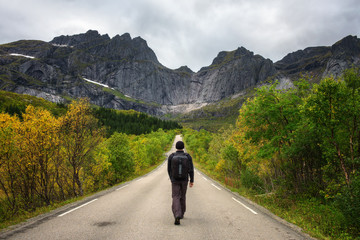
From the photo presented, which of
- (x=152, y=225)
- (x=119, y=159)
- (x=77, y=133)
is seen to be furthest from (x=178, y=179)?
(x=119, y=159)

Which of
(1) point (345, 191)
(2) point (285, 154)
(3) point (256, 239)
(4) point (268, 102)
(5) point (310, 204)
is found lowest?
(5) point (310, 204)

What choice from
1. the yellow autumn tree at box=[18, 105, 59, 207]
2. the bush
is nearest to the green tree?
the yellow autumn tree at box=[18, 105, 59, 207]

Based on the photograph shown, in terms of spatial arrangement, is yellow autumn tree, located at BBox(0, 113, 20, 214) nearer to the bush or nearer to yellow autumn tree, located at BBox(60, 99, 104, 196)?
yellow autumn tree, located at BBox(60, 99, 104, 196)

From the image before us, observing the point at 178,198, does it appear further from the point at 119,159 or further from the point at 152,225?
the point at 119,159

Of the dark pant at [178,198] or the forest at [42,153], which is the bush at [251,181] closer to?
the dark pant at [178,198]

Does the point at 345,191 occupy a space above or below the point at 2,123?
below

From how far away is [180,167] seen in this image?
5.62m

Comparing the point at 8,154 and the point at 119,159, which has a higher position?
the point at 8,154

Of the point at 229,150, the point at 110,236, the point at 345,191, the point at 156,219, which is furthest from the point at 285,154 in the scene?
the point at 229,150

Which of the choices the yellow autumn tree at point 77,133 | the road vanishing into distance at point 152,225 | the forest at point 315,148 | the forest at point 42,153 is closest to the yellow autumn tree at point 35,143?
the forest at point 42,153

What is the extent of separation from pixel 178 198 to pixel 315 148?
6053 mm

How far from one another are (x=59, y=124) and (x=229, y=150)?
43.0ft

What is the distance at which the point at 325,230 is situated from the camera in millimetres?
5230

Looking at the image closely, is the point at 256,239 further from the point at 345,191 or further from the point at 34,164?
the point at 34,164
